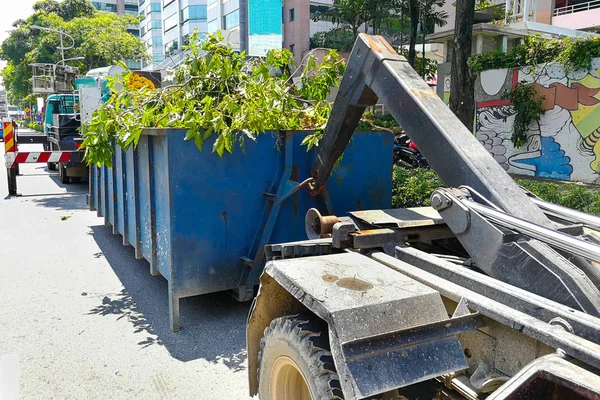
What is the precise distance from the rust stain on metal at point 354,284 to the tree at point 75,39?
3580cm

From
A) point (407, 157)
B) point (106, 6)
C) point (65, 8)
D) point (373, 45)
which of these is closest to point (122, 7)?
point (106, 6)

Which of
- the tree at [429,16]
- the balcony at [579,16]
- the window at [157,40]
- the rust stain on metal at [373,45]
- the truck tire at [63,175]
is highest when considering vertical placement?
the window at [157,40]

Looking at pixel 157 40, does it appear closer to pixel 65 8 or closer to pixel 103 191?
pixel 65 8

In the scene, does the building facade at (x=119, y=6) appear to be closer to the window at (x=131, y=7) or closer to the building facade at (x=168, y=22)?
the window at (x=131, y=7)

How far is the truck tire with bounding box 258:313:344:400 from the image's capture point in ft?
7.47

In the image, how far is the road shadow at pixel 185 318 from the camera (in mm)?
4355

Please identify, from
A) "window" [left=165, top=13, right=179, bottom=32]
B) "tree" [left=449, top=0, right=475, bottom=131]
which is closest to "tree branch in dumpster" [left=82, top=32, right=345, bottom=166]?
"tree" [left=449, top=0, right=475, bottom=131]

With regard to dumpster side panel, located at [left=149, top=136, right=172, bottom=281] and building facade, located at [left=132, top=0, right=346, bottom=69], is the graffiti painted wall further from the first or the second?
dumpster side panel, located at [left=149, top=136, right=172, bottom=281]

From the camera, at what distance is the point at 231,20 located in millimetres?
57031

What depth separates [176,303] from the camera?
4.61 m

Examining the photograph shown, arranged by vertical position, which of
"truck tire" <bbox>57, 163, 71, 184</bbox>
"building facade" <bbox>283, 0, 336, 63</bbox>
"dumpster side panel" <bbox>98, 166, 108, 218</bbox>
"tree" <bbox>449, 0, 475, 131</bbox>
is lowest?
"truck tire" <bbox>57, 163, 71, 184</bbox>

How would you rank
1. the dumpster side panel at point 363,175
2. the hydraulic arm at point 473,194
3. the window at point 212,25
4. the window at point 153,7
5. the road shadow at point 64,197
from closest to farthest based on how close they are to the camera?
the hydraulic arm at point 473,194
the dumpster side panel at point 363,175
the road shadow at point 64,197
the window at point 212,25
the window at point 153,7

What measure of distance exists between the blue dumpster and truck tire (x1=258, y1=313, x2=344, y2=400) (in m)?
1.87

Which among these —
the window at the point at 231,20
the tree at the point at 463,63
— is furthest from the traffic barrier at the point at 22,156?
the window at the point at 231,20
